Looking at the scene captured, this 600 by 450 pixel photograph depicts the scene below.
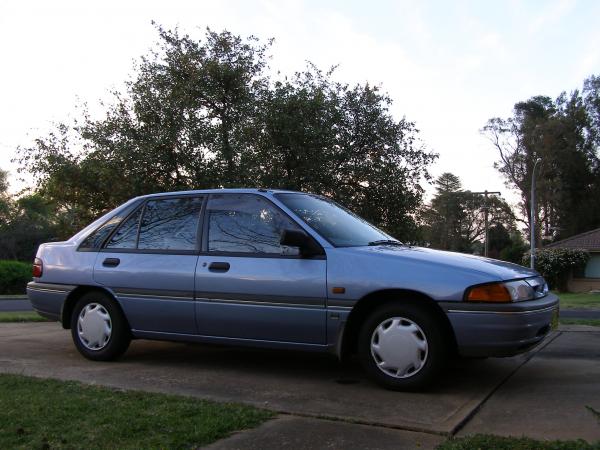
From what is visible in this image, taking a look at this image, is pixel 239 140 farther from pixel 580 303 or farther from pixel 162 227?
pixel 580 303

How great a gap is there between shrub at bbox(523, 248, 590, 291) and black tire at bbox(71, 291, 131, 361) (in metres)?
34.4

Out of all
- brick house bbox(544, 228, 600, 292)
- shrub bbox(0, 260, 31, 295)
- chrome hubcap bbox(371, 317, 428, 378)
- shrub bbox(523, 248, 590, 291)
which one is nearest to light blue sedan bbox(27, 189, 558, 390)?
chrome hubcap bbox(371, 317, 428, 378)

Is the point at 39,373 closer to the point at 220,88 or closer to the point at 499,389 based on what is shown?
the point at 499,389

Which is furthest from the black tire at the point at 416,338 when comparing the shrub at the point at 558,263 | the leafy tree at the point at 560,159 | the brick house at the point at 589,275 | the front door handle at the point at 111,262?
the leafy tree at the point at 560,159

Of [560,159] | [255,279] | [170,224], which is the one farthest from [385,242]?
[560,159]

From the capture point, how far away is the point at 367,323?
15.5 feet

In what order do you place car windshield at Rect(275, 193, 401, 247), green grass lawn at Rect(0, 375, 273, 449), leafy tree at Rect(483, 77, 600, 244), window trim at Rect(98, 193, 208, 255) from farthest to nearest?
leafy tree at Rect(483, 77, 600, 244) → window trim at Rect(98, 193, 208, 255) → car windshield at Rect(275, 193, 401, 247) → green grass lawn at Rect(0, 375, 273, 449)

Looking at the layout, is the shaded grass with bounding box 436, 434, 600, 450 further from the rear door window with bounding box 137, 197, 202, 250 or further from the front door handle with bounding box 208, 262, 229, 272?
the rear door window with bounding box 137, 197, 202, 250

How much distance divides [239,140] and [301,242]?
9.36m

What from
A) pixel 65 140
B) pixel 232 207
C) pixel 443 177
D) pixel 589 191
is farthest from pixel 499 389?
pixel 443 177

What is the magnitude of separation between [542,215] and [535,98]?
11.6 meters

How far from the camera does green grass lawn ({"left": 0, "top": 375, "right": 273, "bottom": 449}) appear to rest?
3.51 m

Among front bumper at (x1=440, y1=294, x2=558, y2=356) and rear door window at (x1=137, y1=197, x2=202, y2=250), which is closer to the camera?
front bumper at (x1=440, y1=294, x2=558, y2=356)

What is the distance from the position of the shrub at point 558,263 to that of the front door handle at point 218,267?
113ft
